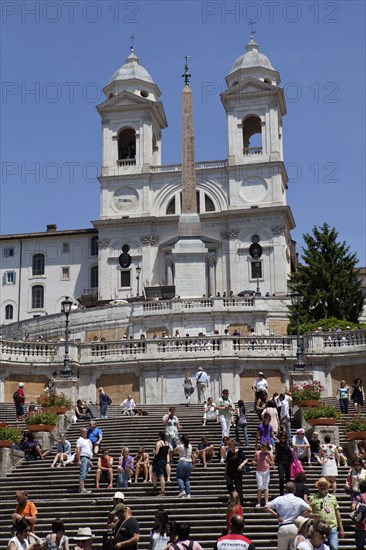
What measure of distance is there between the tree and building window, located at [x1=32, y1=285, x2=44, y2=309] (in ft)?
99.1

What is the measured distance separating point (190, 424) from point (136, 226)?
56.8m

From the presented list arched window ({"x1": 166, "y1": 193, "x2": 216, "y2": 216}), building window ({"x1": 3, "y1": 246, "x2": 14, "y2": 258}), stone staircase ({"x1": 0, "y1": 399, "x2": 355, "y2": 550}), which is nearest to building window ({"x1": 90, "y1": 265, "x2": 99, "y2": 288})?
building window ({"x1": 3, "y1": 246, "x2": 14, "y2": 258})

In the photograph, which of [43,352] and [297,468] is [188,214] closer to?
[43,352]

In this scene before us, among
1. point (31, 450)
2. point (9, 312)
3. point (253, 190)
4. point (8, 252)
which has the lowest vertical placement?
point (31, 450)

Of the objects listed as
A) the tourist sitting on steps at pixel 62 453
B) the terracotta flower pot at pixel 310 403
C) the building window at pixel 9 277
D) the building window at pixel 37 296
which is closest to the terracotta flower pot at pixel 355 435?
the terracotta flower pot at pixel 310 403

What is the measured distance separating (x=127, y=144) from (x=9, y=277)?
16346 mm

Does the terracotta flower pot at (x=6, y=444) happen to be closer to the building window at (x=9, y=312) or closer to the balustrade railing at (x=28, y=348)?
the balustrade railing at (x=28, y=348)

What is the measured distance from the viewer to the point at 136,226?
8675 cm

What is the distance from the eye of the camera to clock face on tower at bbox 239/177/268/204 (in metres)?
85.4

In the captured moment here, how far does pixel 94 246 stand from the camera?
299 feet

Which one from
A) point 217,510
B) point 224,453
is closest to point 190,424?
point 224,453

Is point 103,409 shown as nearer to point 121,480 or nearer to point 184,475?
point 121,480

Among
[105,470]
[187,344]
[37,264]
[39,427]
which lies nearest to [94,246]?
[37,264]

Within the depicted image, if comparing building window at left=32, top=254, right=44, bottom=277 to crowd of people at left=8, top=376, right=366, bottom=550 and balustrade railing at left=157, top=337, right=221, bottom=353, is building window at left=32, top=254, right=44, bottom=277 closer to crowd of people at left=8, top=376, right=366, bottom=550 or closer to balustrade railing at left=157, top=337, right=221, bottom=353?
balustrade railing at left=157, top=337, right=221, bottom=353
